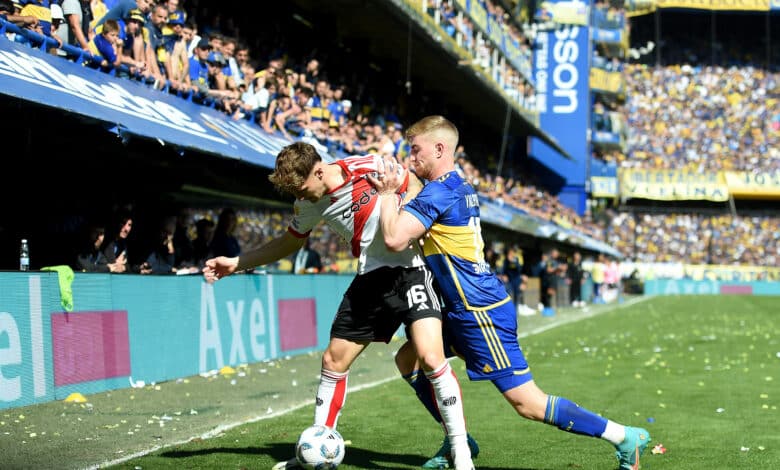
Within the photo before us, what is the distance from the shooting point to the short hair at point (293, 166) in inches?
239

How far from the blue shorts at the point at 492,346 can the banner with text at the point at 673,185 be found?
5998cm

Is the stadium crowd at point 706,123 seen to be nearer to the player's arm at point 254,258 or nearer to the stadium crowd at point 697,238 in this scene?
the stadium crowd at point 697,238

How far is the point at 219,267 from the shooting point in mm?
6785

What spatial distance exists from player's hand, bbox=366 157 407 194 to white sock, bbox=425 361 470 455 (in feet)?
3.54

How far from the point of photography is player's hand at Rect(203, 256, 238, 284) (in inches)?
266

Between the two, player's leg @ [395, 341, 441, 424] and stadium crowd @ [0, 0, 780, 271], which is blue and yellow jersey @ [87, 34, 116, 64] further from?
player's leg @ [395, 341, 441, 424]

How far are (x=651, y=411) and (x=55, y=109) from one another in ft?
20.1

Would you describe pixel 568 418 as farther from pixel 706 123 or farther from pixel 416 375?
pixel 706 123

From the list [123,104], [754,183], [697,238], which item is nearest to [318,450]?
[123,104]

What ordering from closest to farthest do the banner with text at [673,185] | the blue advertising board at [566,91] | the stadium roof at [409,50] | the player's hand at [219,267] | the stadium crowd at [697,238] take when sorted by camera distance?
the player's hand at [219,267]
the stadium roof at [409,50]
the blue advertising board at [566,91]
the stadium crowd at [697,238]
the banner with text at [673,185]

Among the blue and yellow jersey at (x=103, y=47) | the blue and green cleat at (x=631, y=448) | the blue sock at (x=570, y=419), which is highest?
the blue and yellow jersey at (x=103, y=47)

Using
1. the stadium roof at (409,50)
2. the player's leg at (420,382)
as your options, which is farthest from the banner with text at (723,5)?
the player's leg at (420,382)

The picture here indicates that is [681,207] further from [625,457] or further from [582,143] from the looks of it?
[625,457]

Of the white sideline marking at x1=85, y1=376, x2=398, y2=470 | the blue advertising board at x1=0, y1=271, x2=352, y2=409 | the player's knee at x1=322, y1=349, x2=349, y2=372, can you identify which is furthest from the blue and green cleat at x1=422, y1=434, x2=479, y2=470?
the blue advertising board at x1=0, y1=271, x2=352, y2=409
